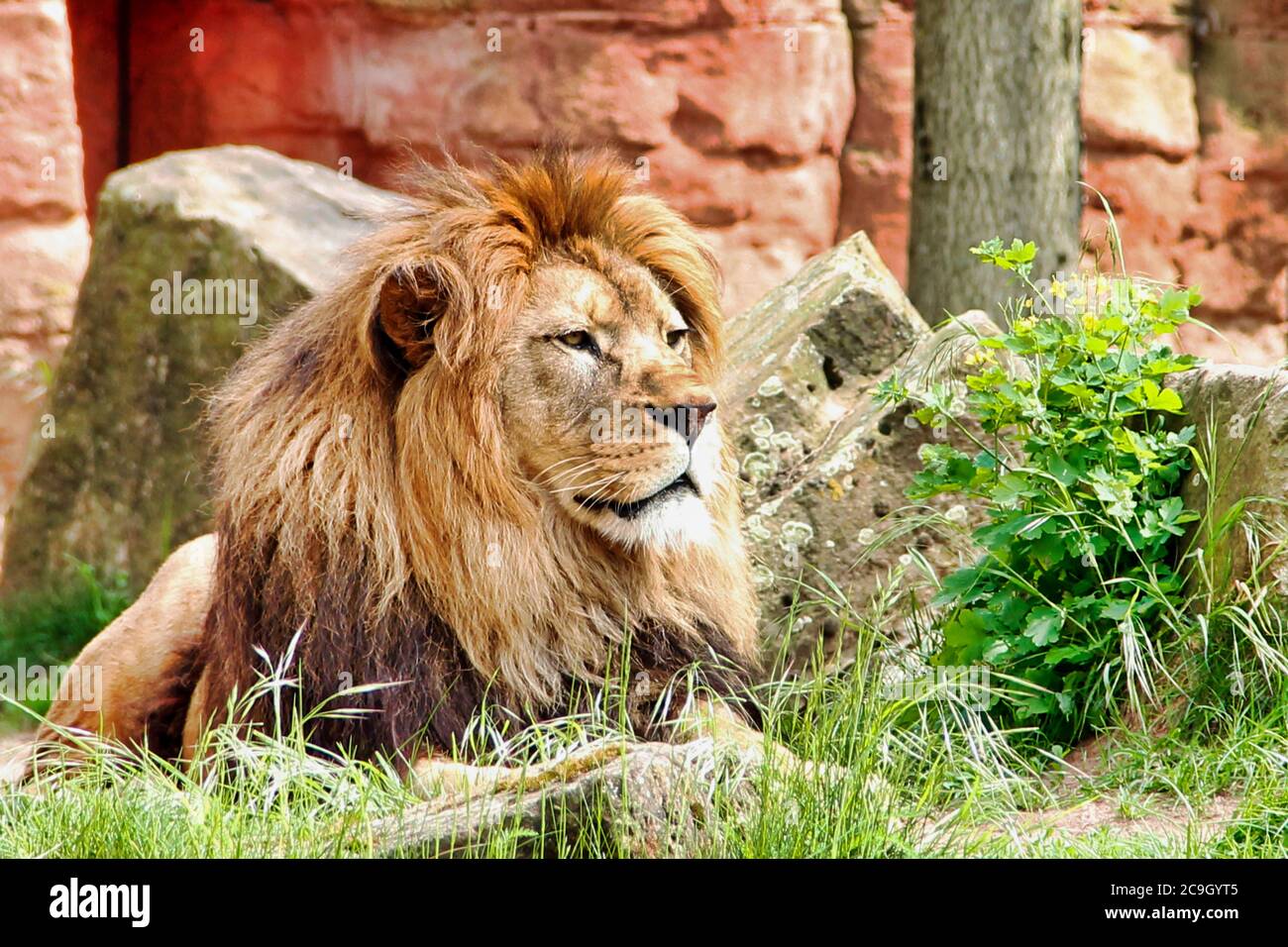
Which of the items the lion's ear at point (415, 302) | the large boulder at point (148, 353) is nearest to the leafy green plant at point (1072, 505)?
the lion's ear at point (415, 302)

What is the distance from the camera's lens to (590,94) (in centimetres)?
1013

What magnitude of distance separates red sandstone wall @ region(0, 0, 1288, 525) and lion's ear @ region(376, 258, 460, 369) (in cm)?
602

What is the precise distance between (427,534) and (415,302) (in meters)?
0.57

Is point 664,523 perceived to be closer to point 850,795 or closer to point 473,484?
point 473,484

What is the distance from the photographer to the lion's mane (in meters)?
3.92

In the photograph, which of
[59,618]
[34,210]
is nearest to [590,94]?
[34,210]

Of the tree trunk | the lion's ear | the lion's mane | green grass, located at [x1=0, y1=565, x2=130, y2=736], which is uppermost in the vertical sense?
the tree trunk

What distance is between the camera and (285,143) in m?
10.3

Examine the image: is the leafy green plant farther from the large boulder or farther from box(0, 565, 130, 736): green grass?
box(0, 565, 130, 736): green grass

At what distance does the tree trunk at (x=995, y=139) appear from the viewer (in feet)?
23.4

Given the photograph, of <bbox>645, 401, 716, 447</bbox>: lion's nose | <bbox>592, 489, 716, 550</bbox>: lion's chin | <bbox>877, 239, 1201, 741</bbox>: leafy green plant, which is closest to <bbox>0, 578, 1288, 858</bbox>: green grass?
<bbox>877, 239, 1201, 741</bbox>: leafy green plant

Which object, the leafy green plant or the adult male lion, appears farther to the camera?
the leafy green plant

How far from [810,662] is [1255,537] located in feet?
4.33
